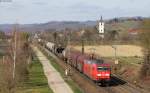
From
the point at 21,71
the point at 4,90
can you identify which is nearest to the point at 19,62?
the point at 21,71

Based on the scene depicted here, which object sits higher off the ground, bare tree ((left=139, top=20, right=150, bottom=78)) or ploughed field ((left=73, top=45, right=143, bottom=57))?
bare tree ((left=139, top=20, right=150, bottom=78))

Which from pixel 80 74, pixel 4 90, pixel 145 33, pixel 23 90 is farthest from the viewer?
pixel 80 74

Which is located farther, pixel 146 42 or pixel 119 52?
pixel 119 52

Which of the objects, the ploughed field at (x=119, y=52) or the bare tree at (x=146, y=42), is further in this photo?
the ploughed field at (x=119, y=52)

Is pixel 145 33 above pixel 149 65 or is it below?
above

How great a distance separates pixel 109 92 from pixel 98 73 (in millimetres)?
3740

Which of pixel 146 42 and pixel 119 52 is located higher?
pixel 146 42

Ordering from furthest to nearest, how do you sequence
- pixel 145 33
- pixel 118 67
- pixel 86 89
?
pixel 118 67 → pixel 145 33 → pixel 86 89

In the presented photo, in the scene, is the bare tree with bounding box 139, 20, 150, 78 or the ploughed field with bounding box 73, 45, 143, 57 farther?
the ploughed field with bounding box 73, 45, 143, 57

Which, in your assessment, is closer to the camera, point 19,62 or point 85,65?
point 19,62

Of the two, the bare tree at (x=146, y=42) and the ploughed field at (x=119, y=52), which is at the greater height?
the bare tree at (x=146, y=42)

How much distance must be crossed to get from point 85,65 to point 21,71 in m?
11.1

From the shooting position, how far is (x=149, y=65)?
60.1 metres

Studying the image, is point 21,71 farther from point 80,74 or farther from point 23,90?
point 80,74
